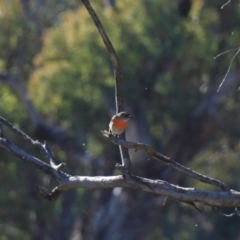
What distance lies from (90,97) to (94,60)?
1.07 meters

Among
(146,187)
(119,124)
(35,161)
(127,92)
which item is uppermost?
(127,92)

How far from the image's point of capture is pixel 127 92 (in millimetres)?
20031

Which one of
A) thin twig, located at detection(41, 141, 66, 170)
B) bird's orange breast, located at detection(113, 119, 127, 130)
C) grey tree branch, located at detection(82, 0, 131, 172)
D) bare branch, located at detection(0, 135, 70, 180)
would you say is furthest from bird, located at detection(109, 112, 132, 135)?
bare branch, located at detection(0, 135, 70, 180)

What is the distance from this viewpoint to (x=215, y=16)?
21484 millimetres

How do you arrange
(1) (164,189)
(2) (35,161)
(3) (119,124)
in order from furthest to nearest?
(3) (119,124)
(2) (35,161)
(1) (164,189)

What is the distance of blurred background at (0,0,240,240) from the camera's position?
20406 mm

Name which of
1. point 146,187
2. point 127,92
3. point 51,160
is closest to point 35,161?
point 51,160

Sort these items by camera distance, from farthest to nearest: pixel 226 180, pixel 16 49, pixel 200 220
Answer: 1. pixel 200 220
2. pixel 226 180
3. pixel 16 49

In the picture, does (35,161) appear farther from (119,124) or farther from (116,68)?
(119,124)

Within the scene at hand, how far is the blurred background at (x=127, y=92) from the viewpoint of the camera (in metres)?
20.4

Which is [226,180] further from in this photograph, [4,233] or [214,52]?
[4,233]

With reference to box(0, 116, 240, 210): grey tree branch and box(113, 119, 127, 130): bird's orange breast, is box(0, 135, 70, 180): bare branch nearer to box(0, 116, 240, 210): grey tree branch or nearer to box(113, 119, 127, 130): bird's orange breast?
box(0, 116, 240, 210): grey tree branch

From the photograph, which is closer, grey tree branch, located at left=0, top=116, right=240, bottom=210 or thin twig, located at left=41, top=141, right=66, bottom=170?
grey tree branch, located at left=0, top=116, right=240, bottom=210

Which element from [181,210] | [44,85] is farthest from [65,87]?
[181,210]
